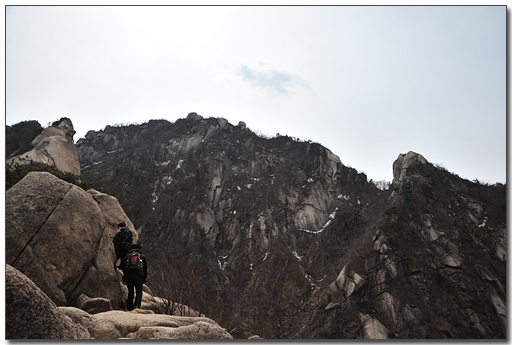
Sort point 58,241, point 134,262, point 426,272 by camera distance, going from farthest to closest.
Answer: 1. point 426,272
2. point 134,262
3. point 58,241

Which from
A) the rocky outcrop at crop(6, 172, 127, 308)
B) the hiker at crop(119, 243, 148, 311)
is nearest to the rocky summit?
the rocky outcrop at crop(6, 172, 127, 308)

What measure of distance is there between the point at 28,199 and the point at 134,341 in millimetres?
3945

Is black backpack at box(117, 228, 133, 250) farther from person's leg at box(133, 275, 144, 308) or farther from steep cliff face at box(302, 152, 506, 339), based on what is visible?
steep cliff face at box(302, 152, 506, 339)

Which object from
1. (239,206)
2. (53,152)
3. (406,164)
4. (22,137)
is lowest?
(53,152)

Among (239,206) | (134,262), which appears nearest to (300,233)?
(239,206)

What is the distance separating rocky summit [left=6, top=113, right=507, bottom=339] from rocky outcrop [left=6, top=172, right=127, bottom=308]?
0.03 meters

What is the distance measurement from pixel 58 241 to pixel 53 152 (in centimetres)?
1976

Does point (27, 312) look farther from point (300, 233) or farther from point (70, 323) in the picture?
point (300, 233)

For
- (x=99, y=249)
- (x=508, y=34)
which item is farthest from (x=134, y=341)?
(x=508, y=34)

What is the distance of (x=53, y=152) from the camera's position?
21.9m

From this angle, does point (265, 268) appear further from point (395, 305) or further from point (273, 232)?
point (395, 305)

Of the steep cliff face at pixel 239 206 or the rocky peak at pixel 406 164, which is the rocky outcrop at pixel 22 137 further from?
the rocky peak at pixel 406 164

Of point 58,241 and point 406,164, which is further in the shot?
point 406,164

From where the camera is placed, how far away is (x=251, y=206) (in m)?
53.2
